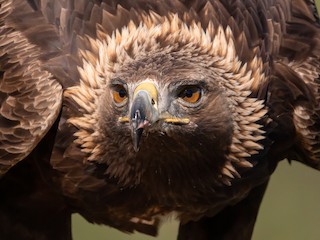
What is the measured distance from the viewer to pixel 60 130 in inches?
488

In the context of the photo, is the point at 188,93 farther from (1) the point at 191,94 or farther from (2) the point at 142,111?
(2) the point at 142,111

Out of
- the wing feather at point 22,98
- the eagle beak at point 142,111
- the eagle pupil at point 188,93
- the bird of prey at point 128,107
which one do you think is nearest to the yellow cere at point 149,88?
the eagle beak at point 142,111

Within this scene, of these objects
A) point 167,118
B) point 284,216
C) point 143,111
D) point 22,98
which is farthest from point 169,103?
point 284,216

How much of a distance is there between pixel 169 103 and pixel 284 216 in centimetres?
544

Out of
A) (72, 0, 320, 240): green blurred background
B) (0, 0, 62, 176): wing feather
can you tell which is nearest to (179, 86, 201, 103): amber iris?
(0, 0, 62, 176): wing feather

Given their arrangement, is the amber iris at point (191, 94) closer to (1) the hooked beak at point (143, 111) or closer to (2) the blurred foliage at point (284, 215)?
(1) the hooked beak at point (143, 111)

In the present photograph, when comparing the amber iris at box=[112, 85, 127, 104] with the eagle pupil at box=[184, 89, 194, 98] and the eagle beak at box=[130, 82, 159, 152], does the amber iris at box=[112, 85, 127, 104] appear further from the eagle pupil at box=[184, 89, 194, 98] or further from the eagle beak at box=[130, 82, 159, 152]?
the eagle pupil at box=[184, 89, 194, 98]

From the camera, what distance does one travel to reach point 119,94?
468 inches

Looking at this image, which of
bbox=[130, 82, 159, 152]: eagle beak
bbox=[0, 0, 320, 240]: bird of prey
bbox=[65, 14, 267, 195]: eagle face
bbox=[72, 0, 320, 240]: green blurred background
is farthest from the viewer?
bbox=[72, 0, 320, 240]: green blurred background

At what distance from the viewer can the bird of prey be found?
39.6 ft

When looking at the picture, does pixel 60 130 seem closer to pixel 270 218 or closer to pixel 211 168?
pixel 211 168

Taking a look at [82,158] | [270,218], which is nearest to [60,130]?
[82,158]

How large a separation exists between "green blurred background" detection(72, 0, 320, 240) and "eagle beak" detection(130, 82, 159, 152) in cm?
445

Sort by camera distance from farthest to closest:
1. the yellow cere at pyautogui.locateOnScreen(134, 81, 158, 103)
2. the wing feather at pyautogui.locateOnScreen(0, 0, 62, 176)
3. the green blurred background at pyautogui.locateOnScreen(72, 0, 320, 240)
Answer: the green blurred background at pyautogui.locateOnScreen(72, 0, 320, 240), the wing feather at pyautogui.locateOnScreen(0, 0, 62, 176), the yellow cere at pyautogui.locateOnScreen(134, 81, 158, 103)
